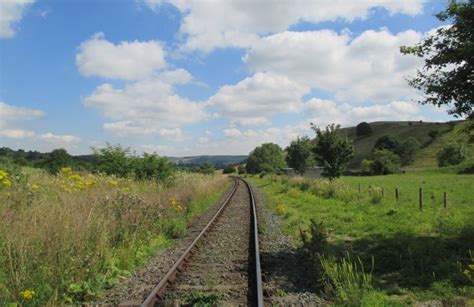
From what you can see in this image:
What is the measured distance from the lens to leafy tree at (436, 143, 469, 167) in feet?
279

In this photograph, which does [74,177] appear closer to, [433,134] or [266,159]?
[266,159]

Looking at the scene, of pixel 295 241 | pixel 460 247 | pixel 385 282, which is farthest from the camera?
pixel 295 241

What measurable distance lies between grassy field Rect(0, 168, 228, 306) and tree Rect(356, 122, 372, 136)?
164 m

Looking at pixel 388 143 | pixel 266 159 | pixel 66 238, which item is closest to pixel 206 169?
pixel 266 159

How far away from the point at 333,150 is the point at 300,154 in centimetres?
1752

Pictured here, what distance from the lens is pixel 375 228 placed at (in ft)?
41.2

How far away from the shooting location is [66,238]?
7.15 meters

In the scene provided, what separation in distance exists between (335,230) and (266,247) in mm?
3365

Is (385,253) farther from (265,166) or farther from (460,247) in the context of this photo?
(265,166)

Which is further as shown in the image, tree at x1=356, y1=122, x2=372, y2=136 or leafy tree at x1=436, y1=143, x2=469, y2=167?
tree at x1=356, y1=122, x2=372, y2=136

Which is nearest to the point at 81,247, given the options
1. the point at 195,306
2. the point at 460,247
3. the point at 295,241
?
the point at 195,306

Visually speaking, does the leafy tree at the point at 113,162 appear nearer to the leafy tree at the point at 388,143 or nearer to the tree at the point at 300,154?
the tree at the point at 300,154

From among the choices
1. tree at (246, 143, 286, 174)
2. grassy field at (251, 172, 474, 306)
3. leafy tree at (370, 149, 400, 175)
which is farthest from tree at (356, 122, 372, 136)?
grassy field at (251, 172, 474, 306)

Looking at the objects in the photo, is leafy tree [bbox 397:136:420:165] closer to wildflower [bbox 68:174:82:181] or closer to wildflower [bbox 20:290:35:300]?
wildflower [bbox 68:174:82:181]
